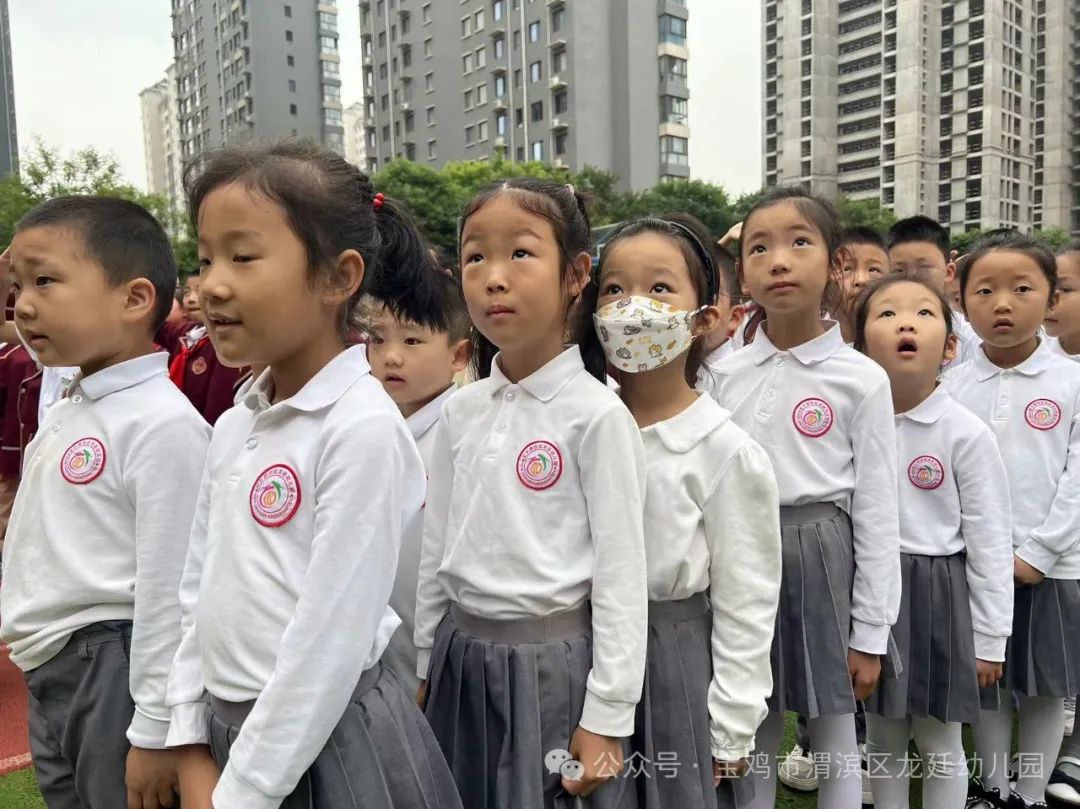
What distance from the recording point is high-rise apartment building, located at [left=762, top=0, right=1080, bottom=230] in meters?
49.6

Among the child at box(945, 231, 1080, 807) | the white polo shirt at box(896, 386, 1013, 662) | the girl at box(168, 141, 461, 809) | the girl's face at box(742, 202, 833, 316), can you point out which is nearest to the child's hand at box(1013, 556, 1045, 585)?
the child at box(945, 231, 1080, 807)

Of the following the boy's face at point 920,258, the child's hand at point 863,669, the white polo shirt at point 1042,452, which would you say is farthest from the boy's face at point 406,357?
the boy's face at point 920,258

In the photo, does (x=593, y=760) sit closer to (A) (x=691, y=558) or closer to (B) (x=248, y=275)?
(A) (x=691, y=558)

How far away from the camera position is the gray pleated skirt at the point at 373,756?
4.09ft

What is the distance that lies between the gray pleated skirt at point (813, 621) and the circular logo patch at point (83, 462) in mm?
1490

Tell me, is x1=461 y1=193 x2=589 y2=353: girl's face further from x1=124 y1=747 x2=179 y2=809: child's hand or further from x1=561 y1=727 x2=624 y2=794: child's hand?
x1=124 y1=747 x2=179 y2=809: child's hand

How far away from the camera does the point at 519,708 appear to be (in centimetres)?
147

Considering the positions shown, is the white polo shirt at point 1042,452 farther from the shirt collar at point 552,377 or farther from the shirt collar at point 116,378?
the shirt collar at point 116,378

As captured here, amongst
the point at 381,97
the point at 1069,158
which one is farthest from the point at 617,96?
the point at 1069,158

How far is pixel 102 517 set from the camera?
155cm

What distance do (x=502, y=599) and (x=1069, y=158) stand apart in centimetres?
6315

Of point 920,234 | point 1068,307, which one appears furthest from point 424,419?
point 920,234

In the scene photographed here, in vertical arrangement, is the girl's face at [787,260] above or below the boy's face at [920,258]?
below

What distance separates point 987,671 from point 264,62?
5416 cm
